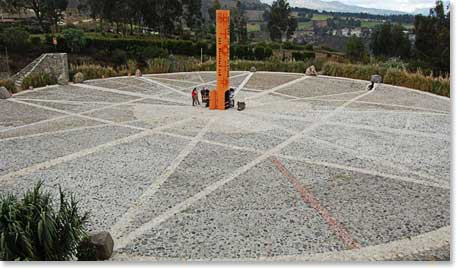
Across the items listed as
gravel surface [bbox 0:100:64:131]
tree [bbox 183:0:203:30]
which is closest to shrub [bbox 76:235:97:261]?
gravel surface [bbox 0:100:64:131]

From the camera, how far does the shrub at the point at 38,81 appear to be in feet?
44.1

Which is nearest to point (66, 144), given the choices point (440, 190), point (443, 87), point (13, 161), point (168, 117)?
point (13, 161)

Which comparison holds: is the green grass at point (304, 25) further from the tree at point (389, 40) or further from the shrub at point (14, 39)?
the shrub at point (14, 39)

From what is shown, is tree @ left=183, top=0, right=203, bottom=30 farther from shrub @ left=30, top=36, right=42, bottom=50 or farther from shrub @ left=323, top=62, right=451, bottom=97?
shrub @ left=323, top=62, right=451, bottom=97

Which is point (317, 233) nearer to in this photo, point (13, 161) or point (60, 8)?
point (13, 161)

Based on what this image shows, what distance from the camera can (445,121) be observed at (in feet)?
30.4

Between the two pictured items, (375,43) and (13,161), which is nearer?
(13,161)

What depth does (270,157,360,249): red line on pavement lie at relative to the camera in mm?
4273

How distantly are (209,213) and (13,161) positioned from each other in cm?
383

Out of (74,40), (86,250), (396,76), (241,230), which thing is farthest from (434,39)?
(74,40)

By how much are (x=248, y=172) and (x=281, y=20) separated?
3491 centimetres

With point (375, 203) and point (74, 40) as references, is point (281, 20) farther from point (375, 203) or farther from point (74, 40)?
point (375, 203)

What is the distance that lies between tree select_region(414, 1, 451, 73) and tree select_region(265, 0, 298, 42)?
69.2 ft

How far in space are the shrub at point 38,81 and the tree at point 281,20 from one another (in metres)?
28.0
